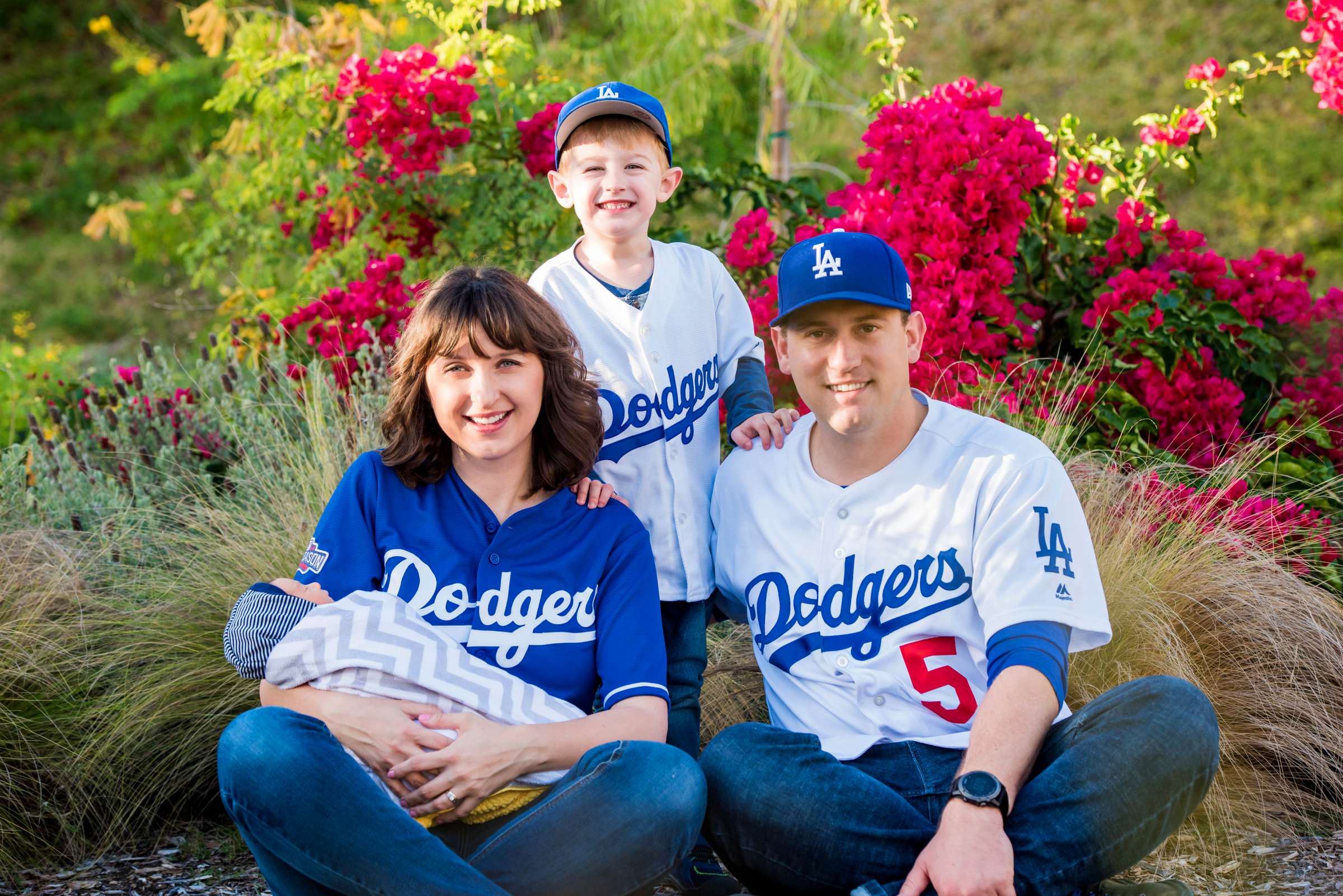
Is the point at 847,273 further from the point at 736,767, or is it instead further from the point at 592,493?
the point at 736,767

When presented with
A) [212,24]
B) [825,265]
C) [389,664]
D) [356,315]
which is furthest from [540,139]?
[389,664]

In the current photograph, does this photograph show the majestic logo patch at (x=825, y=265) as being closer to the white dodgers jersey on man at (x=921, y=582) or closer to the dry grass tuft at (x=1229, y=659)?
the white dodgers jersey on man at (x=921, y=582)

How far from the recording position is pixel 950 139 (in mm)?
4242

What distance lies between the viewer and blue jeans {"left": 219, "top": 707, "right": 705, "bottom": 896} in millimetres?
2057

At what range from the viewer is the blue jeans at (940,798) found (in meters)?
2.17

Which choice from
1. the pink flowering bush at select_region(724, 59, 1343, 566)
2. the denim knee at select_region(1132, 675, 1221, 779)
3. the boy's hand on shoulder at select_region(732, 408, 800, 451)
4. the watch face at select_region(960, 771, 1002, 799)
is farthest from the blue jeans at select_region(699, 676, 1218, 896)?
the pink flowering bush at select_region(724, 59, 1343, 566)

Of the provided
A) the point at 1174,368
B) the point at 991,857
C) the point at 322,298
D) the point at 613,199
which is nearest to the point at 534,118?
the point at 322,298

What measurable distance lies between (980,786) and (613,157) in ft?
5.37

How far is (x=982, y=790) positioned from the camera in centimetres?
212

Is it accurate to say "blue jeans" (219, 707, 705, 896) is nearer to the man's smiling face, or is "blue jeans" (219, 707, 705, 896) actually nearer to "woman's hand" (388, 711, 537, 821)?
"woman's hand" (388, 711, 537, 821)

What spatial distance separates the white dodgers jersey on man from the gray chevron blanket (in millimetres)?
569

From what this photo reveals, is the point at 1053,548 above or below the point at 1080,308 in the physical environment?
below

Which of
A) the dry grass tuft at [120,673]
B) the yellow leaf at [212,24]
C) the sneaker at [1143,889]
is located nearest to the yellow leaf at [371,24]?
the yellow leaf at [212,24]

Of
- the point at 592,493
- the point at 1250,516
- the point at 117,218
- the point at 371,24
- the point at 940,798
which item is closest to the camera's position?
the point at 940,798
